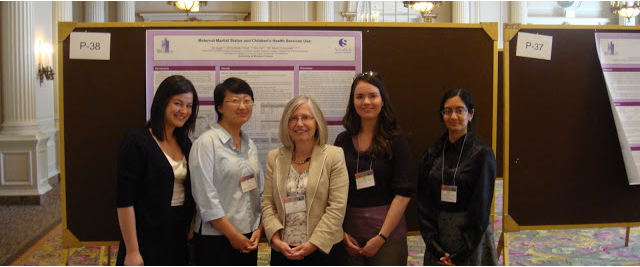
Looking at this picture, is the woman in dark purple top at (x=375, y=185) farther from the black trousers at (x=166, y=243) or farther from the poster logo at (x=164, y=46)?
the poster logo at (x=164, y=46)

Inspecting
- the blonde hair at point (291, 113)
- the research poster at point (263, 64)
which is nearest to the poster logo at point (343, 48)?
the research poster at point (263, 64)

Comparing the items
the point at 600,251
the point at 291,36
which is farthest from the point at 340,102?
the point at 600,251

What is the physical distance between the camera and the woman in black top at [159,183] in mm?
2057

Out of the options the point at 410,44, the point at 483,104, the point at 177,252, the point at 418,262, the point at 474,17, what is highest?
the point at 474,17

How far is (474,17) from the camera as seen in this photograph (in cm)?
1233

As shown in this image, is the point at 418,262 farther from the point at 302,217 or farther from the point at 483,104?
the point at 302,217

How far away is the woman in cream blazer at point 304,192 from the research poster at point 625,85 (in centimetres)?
183

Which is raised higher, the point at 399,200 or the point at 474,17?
the point at 474,17

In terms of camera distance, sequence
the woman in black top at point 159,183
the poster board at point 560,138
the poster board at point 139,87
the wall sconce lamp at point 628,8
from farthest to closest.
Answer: the wall sconce lamp at point 628,8 < the poster board at point 560,138 < the poster board at point 139,87 < the woman in black top at point 159,183

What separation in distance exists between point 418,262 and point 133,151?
9.03ft

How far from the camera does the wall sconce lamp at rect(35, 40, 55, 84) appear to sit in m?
6.79

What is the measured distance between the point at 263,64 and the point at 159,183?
95 cm

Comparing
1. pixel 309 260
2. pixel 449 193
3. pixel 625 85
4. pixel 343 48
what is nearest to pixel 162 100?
pixel 309 260

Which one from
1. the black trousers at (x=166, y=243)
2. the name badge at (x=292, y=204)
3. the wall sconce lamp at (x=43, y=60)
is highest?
the wall sconce lamp at (x=43, y=60)
